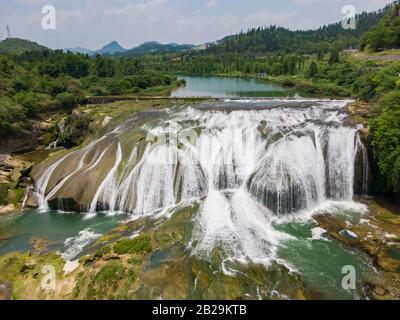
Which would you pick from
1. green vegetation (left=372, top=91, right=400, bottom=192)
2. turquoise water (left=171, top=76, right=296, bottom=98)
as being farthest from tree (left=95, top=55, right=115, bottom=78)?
green vegetation (left=372, top=91, right=400, bottom=192)

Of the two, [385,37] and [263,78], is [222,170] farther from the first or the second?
[263,78]

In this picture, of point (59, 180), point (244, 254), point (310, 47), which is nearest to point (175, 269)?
point (244, 254)

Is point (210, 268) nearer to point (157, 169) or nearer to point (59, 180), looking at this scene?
point (157, 169)

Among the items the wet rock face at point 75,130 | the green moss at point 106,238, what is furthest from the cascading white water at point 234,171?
the wet rock face at point 75,130

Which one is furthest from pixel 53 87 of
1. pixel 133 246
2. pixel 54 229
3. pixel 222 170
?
pixel 133 246

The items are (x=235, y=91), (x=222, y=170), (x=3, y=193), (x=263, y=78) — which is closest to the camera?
(x=222, y=170)

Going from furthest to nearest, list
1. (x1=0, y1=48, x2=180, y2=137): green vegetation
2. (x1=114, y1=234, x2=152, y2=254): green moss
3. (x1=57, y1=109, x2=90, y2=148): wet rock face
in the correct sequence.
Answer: (x1=0, y1=48, x2=180, y2=137): green vegetation → (x1=57, y1=109, x2=90, y2=148): wet rock face → (x1=114, y1=234, x2=152, y2=254): green moss

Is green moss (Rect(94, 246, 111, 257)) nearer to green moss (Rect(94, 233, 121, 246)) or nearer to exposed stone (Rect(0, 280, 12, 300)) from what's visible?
green moss (Rect(94, 233, 121, 246))

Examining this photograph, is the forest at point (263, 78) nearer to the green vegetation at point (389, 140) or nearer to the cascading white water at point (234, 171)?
the green vegetation at point (389, 140)
